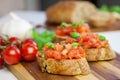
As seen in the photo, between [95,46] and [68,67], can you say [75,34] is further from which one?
[68,67]

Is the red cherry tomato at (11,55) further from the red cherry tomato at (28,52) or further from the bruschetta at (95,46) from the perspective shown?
the bruschetta at (95,46)

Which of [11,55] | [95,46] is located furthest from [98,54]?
[11,55]

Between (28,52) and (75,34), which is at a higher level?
(75,34)

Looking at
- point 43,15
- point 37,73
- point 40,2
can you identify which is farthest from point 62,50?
point 40,2

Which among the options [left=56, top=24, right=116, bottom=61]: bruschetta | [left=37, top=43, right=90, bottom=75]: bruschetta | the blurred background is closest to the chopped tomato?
[left=56, top=24, right=116, bottom=61]: bruschetta

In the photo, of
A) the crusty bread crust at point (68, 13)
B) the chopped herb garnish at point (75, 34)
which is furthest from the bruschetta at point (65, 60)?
the crusty bread crust at point (68, 13)

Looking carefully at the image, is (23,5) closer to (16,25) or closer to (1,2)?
(1,2)

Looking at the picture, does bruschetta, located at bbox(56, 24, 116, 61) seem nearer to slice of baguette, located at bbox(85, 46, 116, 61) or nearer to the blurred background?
slice of baguette, located at bbox(85, 46, 116, 61)
